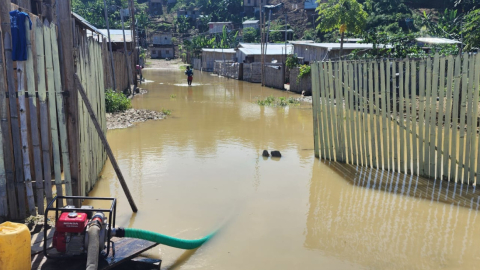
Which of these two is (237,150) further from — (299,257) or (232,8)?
(232,8)

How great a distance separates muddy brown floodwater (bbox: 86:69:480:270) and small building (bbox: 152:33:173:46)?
64.5 metres

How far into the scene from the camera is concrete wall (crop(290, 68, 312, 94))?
A: 68.7ft

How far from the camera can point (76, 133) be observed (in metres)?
5.50

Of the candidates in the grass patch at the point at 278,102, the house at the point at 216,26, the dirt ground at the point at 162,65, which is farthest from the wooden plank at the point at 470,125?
the house at the point at 216,26

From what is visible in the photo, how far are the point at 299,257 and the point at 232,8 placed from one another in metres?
87.3

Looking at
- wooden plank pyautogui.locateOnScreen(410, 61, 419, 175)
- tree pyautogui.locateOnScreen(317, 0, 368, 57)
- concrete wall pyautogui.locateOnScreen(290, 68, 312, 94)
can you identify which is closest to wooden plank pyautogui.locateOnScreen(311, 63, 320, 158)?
wooden plank pyautogui.locateOnScreen(410, 61, 419, 175)

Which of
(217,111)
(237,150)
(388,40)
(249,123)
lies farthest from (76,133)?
(388,40)

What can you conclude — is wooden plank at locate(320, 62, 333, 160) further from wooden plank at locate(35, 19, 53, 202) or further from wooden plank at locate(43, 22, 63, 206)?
wooden plank at locate(35, 19, 53, 202)

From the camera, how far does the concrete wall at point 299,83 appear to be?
20.9 meters

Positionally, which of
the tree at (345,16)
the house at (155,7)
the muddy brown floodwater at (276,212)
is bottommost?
the muddy brown floodwater at (276,212)

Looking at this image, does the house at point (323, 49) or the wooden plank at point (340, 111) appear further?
the house at point (323, 49)

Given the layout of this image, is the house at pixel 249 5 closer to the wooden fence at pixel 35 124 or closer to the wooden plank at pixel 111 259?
the wooden fence at pixel 35 124

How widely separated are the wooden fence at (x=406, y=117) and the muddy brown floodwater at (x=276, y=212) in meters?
0.45

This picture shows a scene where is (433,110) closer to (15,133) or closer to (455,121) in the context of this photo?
(455,121)
